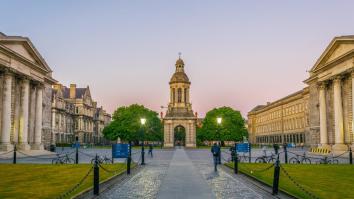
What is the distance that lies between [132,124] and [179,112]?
1741cm

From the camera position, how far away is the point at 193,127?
93250mm

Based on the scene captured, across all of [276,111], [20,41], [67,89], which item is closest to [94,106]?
[67,89]

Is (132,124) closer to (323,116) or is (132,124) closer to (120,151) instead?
(323,116)

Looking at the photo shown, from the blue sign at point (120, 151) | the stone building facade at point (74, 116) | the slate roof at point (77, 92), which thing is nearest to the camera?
the blue sign at point (120, 151)

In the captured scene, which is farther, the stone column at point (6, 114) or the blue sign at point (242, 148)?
the stone column at point (6, 114)

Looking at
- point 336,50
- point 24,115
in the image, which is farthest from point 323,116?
point 24,115

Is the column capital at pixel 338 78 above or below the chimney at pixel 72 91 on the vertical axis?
below

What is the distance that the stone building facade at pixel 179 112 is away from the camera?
3659 inches

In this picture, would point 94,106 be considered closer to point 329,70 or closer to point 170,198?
point 329,70

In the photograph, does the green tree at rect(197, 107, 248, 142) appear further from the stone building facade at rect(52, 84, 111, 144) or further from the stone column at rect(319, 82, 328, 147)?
the stone column at rect(319, 82, 328, 147)

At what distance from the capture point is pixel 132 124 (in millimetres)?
106438

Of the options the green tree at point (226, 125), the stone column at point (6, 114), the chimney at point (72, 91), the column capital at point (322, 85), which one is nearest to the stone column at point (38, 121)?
the stone column at point (6, 114)

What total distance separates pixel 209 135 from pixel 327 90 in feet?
190

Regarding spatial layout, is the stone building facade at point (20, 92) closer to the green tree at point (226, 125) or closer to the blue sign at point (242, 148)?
the blue sign at point (242, 148)
